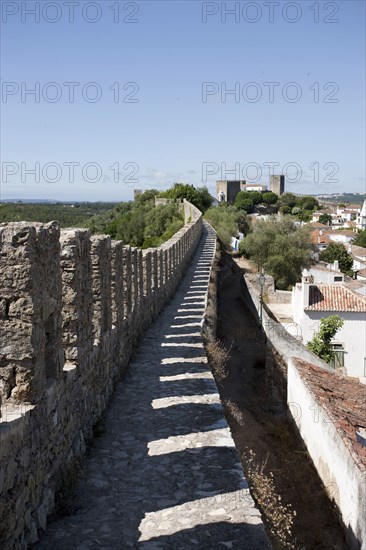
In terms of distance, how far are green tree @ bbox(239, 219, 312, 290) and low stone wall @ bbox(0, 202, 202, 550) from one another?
26.8m

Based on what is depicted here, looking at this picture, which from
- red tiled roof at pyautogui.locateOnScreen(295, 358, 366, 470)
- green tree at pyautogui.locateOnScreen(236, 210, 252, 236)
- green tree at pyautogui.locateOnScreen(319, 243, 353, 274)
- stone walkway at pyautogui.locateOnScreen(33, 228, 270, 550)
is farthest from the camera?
green tree at pyautogui.locateOnScreen(319, 243, 353, 274)

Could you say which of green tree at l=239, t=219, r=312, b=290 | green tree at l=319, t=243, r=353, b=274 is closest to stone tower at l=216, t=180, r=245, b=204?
green tree at l=319, t=243, r=353, b=274

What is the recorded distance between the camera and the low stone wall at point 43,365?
11.5 feet

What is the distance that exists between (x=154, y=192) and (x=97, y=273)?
159ft

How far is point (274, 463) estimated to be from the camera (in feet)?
25.1

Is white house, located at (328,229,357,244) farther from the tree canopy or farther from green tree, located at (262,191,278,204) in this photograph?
the tree canopy

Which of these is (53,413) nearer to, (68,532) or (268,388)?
(68,532)

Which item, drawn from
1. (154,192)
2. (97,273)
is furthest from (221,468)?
(154,192)

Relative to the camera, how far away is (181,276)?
55.0 feet

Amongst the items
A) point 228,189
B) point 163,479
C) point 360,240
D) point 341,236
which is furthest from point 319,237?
point 163,479

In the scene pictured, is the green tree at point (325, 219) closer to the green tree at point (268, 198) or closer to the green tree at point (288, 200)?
the green tree at point (288, 200)

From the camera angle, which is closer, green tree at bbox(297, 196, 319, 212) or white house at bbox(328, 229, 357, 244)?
white house at bbox(328, 229, 357, 244)

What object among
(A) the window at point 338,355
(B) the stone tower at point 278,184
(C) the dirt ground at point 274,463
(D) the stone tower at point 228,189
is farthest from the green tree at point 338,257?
(B) the stone tower at point 278,184

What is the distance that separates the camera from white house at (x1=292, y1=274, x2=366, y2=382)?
771 inches
